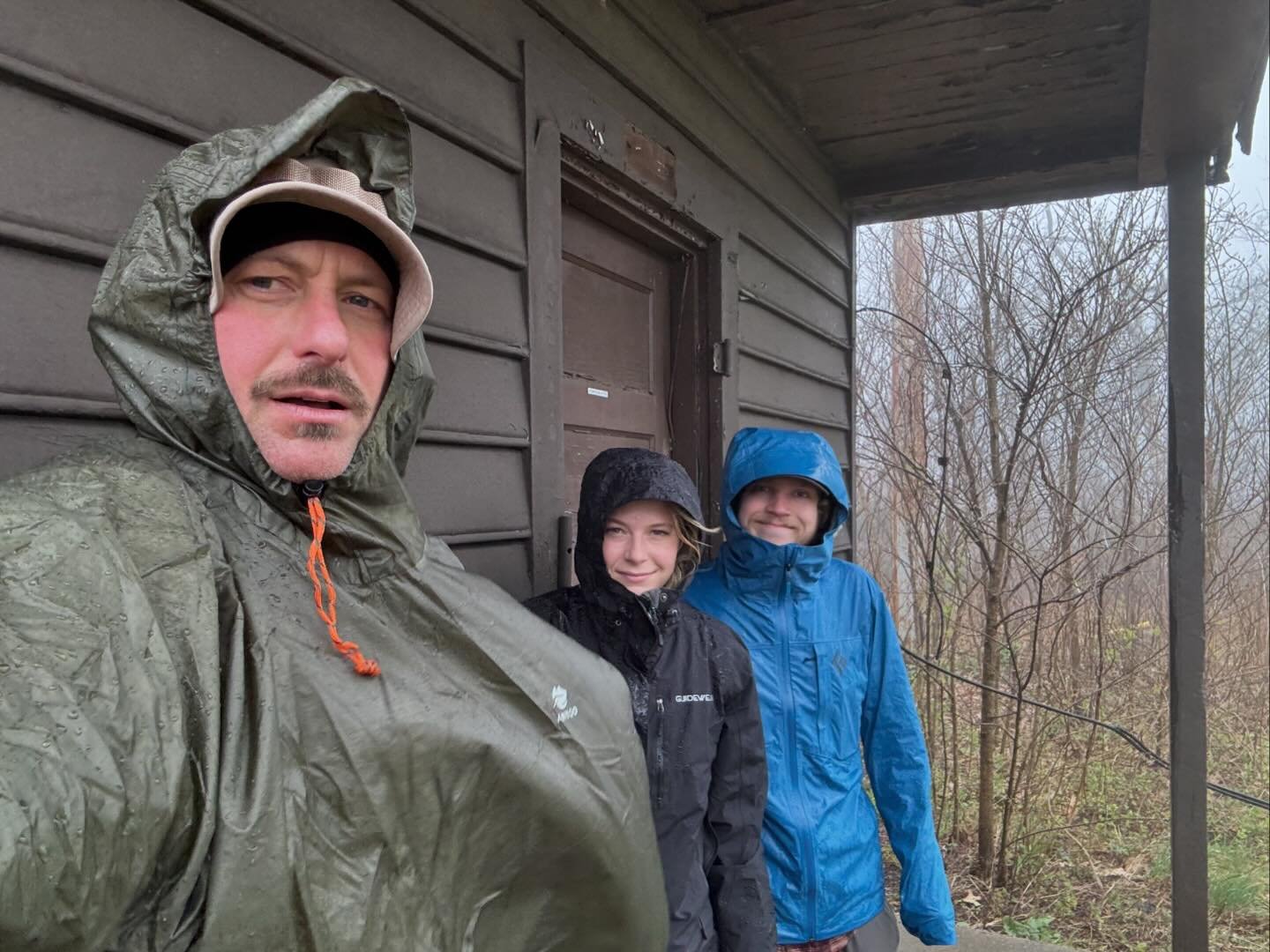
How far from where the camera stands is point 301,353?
0.95m

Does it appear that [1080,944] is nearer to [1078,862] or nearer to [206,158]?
[1078,862]

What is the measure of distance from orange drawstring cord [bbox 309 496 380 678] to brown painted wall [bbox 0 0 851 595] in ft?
1.70

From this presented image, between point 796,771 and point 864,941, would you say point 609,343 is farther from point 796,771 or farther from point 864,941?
point 864,941

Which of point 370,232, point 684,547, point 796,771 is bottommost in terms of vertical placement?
point 796,771

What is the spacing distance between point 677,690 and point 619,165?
1515 mm

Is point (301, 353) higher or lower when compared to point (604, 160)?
lower

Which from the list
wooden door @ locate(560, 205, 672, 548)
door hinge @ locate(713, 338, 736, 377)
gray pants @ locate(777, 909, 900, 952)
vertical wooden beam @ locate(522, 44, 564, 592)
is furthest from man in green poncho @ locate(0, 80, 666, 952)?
door hinge @ locate(713, 338, 736, 377)

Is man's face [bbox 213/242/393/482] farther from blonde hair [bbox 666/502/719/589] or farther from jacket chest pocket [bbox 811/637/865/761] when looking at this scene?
jacket chest pocket [bbox 811/637/865/761]

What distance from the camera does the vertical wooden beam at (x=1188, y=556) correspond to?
3.39 meters

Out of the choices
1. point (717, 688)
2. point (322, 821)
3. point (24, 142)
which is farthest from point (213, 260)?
point (717, 688)

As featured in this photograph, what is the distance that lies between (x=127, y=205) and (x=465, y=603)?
77 cm

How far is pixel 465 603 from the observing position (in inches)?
40.8

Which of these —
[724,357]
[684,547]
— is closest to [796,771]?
[684,547]

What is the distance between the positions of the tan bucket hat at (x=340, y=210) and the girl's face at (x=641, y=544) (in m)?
0.83
